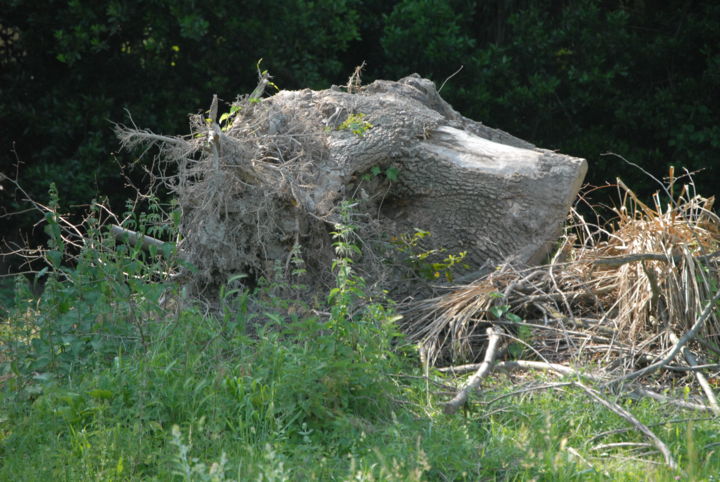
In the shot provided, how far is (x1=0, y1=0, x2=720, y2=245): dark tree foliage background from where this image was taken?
8289mm

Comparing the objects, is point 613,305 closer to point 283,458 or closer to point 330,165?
point 330,165

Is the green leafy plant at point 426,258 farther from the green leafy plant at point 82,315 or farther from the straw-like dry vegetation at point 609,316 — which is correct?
the green leafy plant at point 82,315

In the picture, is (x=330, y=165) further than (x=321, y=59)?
No

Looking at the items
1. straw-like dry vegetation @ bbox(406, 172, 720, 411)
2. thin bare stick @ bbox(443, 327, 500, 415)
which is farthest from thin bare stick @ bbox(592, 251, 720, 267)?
thin bare stick @ bbox(443, 327, 500, 415)

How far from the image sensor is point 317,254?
5129mm

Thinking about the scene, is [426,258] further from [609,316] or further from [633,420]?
[633,420]

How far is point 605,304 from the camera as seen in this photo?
16.1 ft

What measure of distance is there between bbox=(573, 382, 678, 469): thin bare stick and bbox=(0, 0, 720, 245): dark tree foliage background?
5.56 meters

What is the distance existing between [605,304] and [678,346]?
0.85m

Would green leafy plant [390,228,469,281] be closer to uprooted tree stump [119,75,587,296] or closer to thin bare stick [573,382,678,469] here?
uprooted tree stump [119,75,587,296]

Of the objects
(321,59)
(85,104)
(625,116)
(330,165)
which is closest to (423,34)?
(321,59)

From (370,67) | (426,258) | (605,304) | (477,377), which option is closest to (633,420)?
(477,377)

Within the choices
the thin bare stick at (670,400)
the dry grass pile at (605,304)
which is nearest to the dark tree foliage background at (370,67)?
the dry grass pile at (605,304)

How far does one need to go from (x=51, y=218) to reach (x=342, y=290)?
5.04ft
